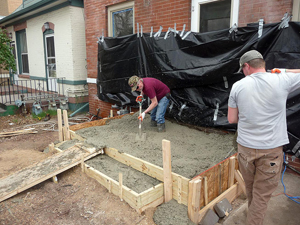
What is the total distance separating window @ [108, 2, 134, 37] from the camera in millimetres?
7342

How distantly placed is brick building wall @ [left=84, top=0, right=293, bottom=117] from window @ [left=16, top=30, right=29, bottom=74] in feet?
21.9

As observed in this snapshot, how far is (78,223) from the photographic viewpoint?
125 inches

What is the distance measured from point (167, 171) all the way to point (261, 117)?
148cm

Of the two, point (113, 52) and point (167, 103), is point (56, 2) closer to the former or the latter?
point (113, 52)

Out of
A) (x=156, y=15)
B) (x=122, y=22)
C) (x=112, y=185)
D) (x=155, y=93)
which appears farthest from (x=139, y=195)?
(x=122, y=22)

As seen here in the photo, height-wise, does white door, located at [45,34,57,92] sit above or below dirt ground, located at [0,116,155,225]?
above

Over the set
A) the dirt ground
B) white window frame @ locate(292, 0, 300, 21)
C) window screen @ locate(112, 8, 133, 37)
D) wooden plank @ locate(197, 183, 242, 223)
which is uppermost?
window screen @ locate(112, 8, 133, 37)

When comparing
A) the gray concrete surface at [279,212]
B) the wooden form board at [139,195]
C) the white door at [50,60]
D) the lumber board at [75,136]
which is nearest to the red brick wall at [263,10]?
the gray concrete surface at [279,212]

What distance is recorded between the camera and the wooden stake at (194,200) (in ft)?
9.77

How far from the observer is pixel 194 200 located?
3004 millimetres

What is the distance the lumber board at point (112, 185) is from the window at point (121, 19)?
4828 millimetres

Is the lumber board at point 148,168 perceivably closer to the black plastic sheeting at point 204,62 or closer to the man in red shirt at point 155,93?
the man in red shirt at point 155,93

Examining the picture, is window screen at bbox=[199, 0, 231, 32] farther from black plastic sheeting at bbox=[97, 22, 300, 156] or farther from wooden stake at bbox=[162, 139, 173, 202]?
wooden stake at bbox=[162, 139, 173, 202]

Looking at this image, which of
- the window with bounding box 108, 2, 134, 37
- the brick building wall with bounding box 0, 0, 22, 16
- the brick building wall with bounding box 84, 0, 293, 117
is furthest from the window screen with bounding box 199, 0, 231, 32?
the brick building wall with bounding box 0, 0, 22, 16
